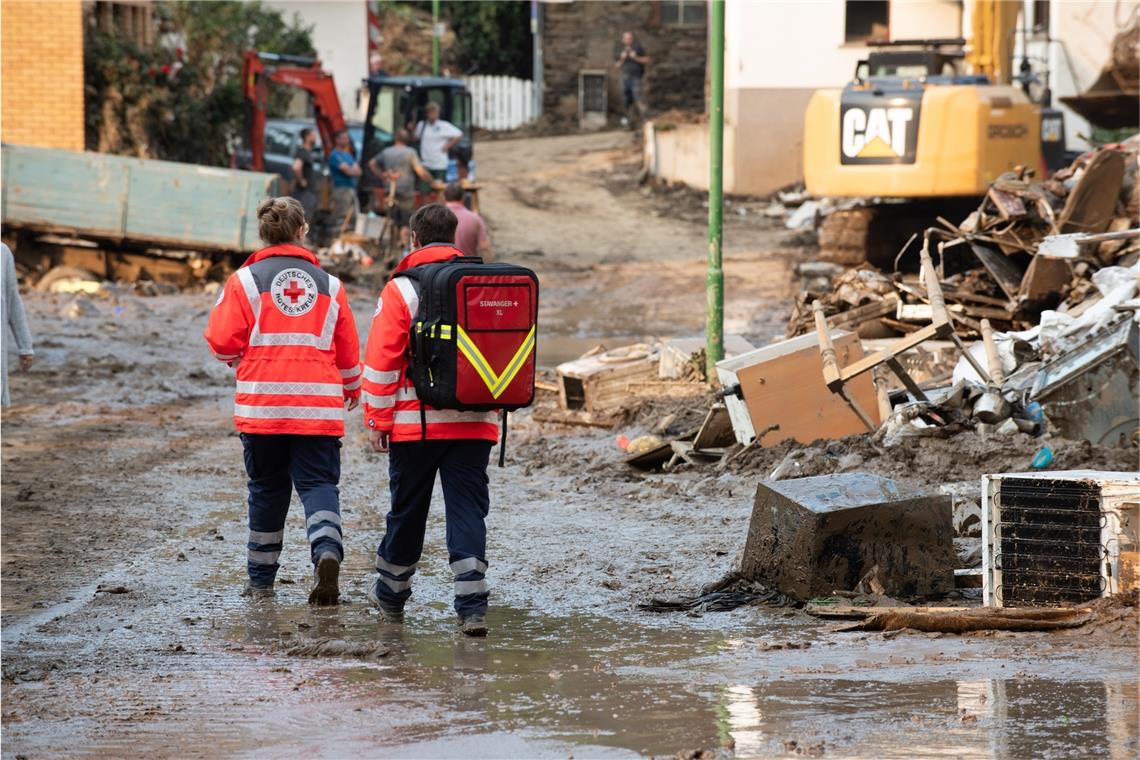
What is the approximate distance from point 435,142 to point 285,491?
17502 mm

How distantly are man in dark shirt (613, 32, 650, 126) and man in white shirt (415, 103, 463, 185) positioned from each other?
14.8 meters

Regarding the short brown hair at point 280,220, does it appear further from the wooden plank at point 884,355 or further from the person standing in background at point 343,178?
the person standing in background at point 343,178

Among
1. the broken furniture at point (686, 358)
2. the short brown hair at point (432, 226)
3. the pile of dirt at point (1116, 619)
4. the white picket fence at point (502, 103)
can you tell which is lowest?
the pile of dirt at point (1116, 619)

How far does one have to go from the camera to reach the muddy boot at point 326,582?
6559mm

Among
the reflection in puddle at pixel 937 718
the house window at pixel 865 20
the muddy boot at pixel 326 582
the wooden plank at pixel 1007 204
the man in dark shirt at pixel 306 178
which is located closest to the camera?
the reflection in puddle at pixel 937 718

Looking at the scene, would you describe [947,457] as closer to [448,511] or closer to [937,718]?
[448,511]

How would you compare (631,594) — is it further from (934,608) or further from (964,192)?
(964,192)

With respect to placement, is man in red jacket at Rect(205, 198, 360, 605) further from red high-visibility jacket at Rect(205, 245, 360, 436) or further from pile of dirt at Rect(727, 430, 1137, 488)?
pile of dirt at Rect(727, 430, 1137, 488)

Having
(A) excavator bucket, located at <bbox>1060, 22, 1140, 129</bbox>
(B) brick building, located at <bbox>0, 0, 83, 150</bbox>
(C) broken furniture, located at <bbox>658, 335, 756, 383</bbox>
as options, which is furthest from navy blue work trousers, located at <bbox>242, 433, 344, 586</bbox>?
(A) excavator bucket, located at <bbox>1060, 22, 1140, 129</bbox>

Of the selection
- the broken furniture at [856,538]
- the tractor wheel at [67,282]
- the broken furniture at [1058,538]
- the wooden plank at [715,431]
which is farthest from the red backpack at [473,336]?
the tractor wheel at [67,282]

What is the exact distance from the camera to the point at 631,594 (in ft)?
22.7

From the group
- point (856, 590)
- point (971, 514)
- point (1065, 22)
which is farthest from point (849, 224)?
point (856, 590)

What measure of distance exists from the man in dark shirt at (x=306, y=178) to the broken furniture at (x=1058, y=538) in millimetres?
17838

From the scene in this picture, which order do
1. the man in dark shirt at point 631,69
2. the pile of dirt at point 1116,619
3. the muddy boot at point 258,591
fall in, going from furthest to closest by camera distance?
the man in dark shirt at point 631,69 < the muddy boot at point 258,591 < the pile of dirt at point 1116,619
